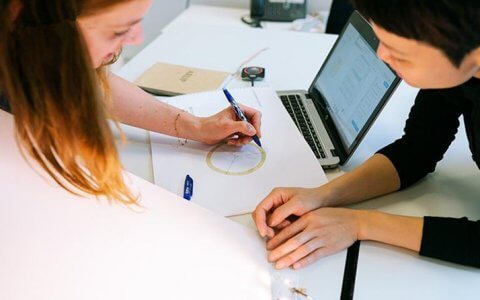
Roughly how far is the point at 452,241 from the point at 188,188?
49 cm

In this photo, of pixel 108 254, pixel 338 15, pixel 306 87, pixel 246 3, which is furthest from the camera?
pixel 246 3

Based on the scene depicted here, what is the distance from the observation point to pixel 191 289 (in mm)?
757

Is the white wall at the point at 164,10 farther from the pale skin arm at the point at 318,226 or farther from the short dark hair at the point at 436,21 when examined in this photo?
the short dark hair at the point at 436,21

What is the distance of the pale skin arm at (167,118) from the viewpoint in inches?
43.2

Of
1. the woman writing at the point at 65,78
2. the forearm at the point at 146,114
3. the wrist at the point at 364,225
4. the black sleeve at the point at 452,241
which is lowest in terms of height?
the forearm at the point at 146,114

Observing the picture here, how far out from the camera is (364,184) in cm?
95

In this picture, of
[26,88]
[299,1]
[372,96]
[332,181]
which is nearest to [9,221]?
[26,88]

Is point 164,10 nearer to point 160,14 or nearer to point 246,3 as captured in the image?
point 160,14

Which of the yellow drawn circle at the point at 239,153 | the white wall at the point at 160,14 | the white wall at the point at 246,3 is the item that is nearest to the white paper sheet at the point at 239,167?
the yellow drawn circle at the point at 239,153

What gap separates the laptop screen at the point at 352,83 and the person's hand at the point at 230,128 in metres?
0.19

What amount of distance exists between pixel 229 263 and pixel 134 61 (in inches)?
36.8

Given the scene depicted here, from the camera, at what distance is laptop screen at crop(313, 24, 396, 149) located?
1.00 m

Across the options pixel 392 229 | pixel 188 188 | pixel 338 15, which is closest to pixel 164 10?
pixel 338 15

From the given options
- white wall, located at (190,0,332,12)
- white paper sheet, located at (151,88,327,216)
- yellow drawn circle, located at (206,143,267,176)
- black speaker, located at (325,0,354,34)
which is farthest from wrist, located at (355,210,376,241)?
white wall, located at (190,0,332,12)
